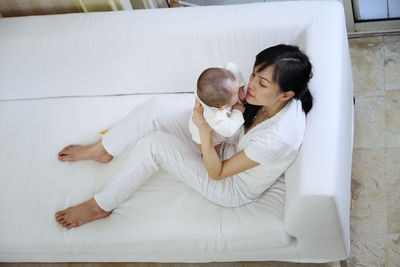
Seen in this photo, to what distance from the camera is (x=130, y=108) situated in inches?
77.0

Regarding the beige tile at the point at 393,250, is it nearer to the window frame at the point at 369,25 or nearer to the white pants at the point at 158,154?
the white pants at the point at 158,154

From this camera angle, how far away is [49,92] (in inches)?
80.2

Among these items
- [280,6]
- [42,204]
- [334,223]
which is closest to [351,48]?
[280,6]

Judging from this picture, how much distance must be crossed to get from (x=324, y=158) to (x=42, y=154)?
123 centimetres

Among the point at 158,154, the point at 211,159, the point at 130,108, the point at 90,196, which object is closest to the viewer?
the point at 211,159

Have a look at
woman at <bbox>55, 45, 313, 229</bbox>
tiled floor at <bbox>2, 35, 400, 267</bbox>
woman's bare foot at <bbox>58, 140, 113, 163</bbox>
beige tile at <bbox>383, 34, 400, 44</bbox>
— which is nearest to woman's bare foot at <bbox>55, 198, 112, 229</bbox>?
woman at <bbox>55, 45, 313, 229</bbox>

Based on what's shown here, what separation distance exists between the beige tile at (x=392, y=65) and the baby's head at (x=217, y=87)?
3.99ft

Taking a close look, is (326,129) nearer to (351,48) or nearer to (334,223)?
(334,223)

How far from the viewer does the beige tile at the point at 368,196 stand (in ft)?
6.07

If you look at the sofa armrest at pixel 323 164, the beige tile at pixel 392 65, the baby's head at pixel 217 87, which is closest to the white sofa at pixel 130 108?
the sofa armrest at pixel 323 164

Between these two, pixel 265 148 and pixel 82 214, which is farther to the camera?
pixel 82 214

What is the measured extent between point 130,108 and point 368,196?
1.18 m

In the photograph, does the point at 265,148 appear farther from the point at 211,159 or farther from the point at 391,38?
the point at 391,38

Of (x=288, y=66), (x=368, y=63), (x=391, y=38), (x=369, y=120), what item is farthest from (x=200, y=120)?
(x=391, y=38)
